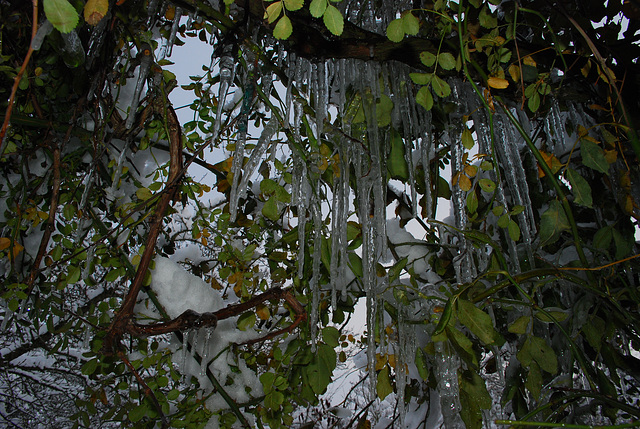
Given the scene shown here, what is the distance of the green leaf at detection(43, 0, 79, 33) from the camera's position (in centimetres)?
33

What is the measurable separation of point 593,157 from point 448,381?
1.76 feet

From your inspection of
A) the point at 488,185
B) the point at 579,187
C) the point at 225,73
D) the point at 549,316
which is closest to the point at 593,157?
the point at 579,187

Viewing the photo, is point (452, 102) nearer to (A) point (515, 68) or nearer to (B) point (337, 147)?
(A) point (515, 68)

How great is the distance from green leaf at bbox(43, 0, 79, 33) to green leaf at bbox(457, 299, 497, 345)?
601 mm

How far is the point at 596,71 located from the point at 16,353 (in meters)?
3.27

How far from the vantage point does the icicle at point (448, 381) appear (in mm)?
739

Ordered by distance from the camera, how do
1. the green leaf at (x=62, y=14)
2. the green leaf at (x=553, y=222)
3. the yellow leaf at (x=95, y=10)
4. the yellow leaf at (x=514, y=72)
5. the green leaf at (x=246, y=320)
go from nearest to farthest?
1. the green leaf at (x=62, y=14)
2. the yellow leaf at (x=95, y=10)
3. the green leaf at (x=553, y=222)
4. the yellow leaf at (x=514, y=72)
5. the green leaf at (x=246, y=320)

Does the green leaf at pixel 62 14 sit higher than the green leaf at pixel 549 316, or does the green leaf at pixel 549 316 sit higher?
the green leaf at pixel 62 14

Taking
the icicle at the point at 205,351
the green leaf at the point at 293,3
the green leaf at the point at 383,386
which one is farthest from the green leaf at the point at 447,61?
the icicle at the point at 205,351

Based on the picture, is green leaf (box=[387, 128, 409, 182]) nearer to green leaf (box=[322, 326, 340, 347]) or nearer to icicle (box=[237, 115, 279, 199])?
icicle (box=[237, 115, 279, 199])

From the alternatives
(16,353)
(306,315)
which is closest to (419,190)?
(306,315)

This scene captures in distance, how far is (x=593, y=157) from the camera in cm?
67

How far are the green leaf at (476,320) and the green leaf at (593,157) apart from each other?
1.23ft

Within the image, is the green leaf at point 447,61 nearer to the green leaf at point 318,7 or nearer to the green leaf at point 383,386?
the green leaf at point 318,7
